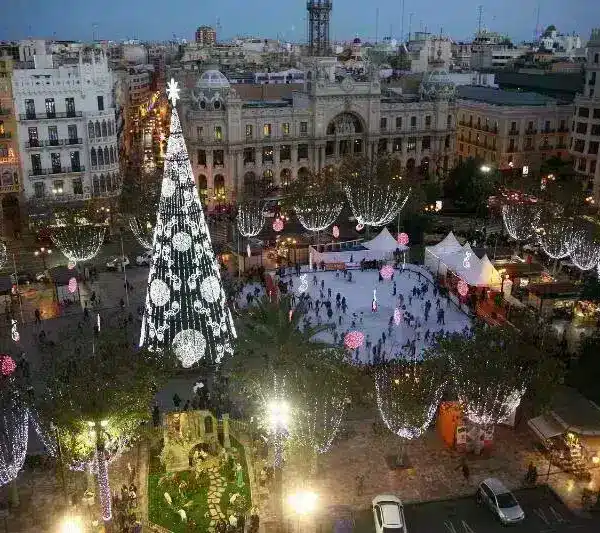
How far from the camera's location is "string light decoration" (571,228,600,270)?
39.9 m

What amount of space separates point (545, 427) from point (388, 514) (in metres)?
8.01

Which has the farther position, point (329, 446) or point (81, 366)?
point (329, 446)

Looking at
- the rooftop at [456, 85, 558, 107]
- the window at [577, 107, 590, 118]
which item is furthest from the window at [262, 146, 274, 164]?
the window at [577, 107, 590, 118]

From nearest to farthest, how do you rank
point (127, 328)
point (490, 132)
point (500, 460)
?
1. point (500, 460)
2. point (127, 328)
3. point (490, 132)

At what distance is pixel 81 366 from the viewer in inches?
930

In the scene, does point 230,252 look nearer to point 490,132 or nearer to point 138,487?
point 138,487

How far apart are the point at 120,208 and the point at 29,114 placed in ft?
31.4

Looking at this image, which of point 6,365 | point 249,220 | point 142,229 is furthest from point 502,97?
point 6,365

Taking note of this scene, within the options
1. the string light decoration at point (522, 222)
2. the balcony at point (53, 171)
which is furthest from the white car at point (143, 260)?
the string light decoration at point (522, 222)

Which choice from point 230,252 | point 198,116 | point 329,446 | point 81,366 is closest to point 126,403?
point 81,366

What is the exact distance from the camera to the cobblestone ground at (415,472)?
77.2ft

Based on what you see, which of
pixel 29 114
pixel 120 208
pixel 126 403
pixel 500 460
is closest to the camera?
pixel 126 403

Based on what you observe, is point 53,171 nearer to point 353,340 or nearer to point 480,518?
point 353,340

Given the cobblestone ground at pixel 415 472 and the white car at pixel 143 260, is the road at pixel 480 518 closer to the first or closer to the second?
the cobblestone ground at pixel 415 472
